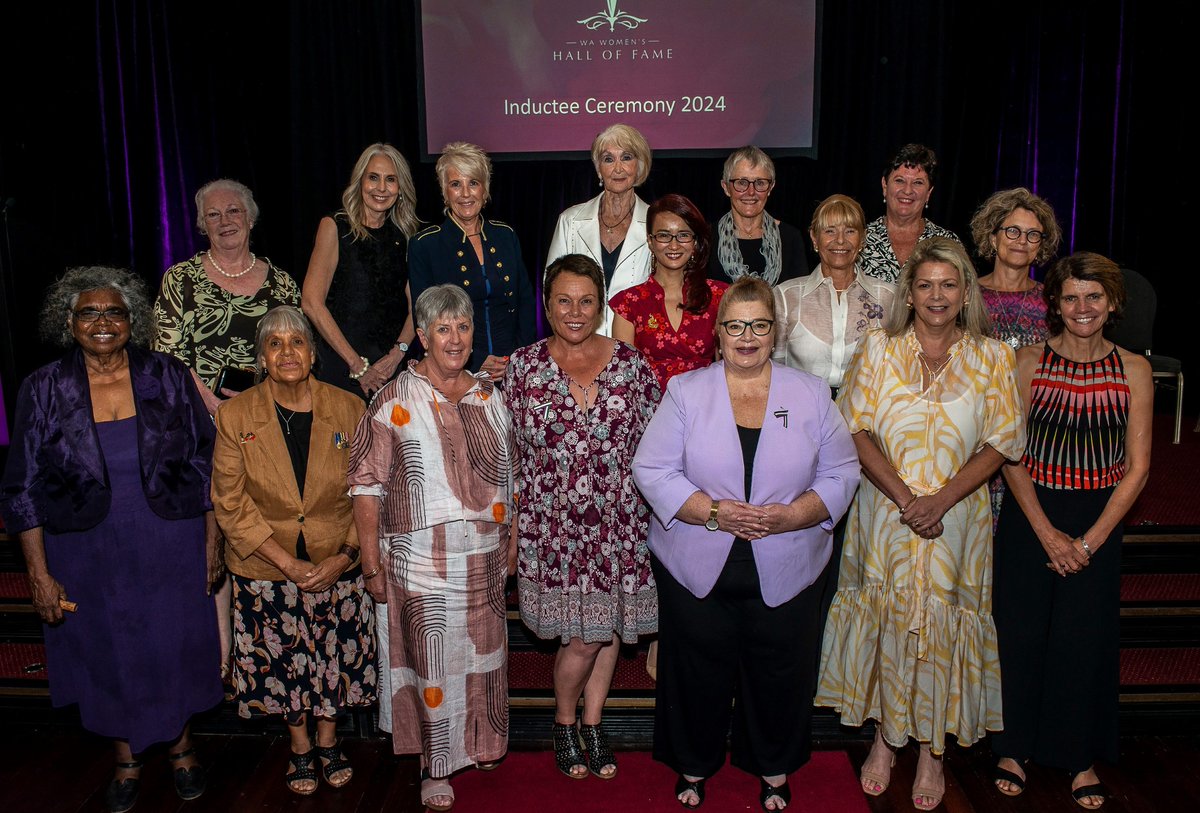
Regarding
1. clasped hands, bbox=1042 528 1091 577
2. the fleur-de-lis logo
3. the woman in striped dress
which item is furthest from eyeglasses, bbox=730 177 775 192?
the fleur-de-lis logo

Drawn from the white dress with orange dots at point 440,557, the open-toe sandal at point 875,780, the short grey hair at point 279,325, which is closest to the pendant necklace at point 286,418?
the short grey hair at point 279,325

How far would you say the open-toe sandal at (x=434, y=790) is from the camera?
10.1 feet

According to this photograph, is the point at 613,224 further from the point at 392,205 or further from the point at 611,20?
the point at 611,20

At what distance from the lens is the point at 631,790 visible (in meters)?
3.18

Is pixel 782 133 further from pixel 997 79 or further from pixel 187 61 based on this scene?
pixel 187 61

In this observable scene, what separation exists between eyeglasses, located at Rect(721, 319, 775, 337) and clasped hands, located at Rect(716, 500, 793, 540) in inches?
20.2

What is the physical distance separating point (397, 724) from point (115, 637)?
3.24ft

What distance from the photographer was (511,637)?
384 cm

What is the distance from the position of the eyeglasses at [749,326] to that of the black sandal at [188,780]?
2.48m

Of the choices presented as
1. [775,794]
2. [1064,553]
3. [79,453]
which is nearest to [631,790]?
[775,794]

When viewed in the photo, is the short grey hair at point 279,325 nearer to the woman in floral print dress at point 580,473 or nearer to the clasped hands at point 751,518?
the woman in floral print dress at point 580,473

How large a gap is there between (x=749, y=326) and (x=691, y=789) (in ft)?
5.32

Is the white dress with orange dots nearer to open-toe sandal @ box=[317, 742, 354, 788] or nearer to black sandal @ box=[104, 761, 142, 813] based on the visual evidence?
open-toe sandal @ box=[317, 742, 354, 788]

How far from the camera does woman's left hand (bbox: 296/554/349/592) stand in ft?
9.62
